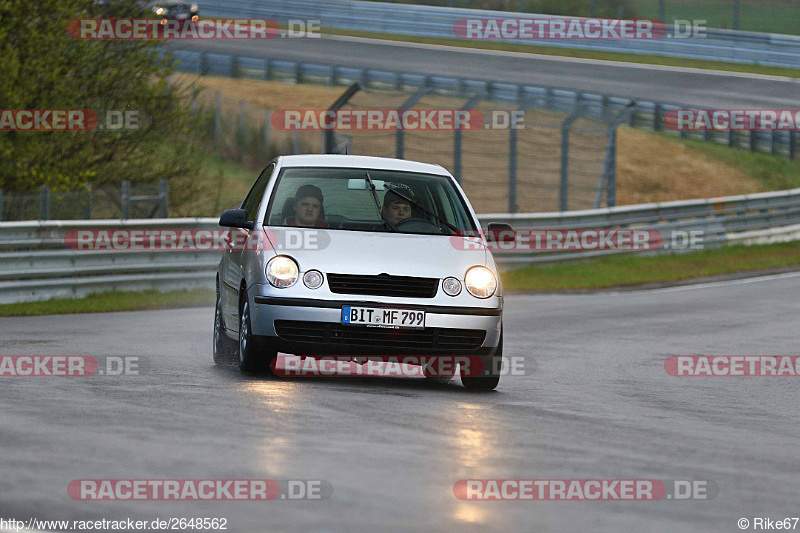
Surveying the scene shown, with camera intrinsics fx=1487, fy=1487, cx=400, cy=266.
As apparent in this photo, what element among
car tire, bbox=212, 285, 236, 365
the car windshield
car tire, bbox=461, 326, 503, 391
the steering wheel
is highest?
the car windshield

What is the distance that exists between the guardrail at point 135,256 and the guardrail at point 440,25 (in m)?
16.7

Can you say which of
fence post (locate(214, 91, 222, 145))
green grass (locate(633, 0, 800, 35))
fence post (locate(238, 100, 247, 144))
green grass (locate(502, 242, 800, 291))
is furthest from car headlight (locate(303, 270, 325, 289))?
green grass (locate(633, 0, 800, 35))

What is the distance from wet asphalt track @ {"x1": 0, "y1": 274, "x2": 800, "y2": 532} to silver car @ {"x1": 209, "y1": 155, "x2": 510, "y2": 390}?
31cm

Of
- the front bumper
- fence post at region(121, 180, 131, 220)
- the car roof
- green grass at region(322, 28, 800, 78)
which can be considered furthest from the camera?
green grass at region(322, 28, 800, 78)

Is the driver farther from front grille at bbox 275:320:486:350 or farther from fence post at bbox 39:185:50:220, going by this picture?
fence post at bbox 39:185:50:220

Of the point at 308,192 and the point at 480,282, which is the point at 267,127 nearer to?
the point at 308,192

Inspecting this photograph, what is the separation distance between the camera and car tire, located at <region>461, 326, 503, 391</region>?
1016 cm

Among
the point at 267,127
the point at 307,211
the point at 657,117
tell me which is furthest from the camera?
the point at 657,117

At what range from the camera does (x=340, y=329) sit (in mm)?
9742

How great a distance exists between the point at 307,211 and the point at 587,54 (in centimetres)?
3530

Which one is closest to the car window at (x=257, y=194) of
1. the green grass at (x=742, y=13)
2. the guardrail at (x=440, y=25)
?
the guardrail at (x=440, y=25)

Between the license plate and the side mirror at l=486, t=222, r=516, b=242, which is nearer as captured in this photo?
the license plate

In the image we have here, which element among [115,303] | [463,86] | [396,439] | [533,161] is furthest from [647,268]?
[396,439]

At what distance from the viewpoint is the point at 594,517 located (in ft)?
19.3
